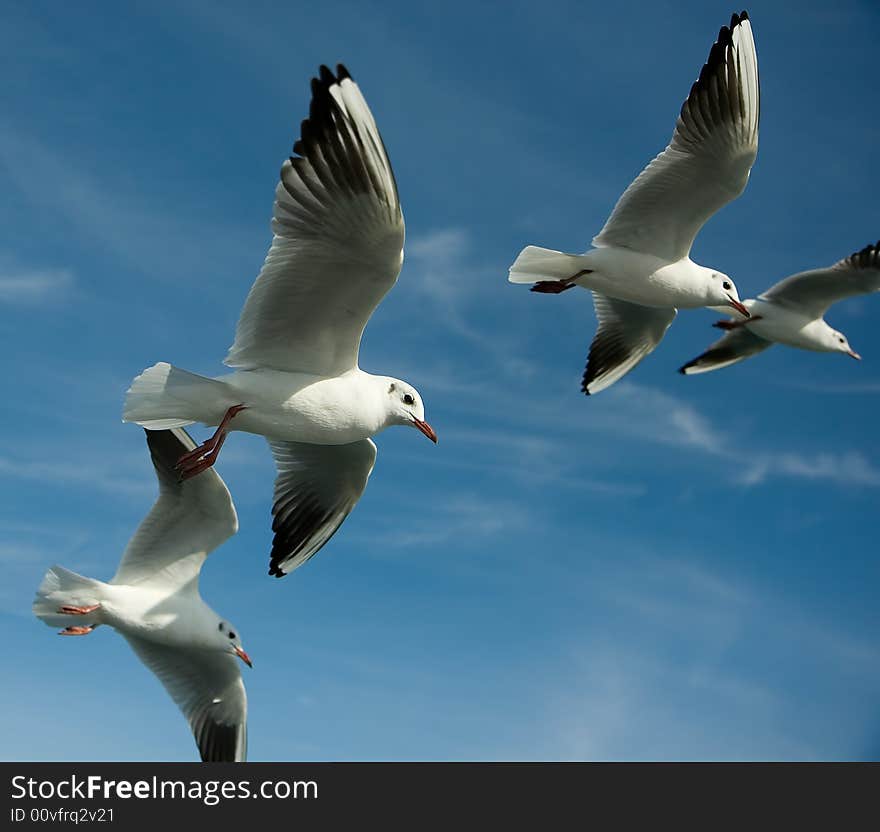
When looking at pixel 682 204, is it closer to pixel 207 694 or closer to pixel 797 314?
pixel 797 314

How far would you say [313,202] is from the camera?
5992 millimetres

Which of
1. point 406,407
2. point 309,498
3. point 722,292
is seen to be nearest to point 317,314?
point 406,407

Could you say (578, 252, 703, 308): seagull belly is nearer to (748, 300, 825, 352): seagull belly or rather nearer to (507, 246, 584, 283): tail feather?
(507, 246, 584, 283): tail feather

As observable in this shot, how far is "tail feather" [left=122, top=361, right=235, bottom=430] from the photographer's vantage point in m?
6.48

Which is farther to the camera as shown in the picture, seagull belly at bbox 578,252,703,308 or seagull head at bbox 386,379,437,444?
seagull belly at bbox 578,252,703,308

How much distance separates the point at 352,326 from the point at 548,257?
2.61 m

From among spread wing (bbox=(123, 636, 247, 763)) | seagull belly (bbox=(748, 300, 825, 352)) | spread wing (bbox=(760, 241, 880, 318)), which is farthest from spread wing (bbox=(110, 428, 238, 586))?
spread wing (bbox=(760, 241, 880, 318))

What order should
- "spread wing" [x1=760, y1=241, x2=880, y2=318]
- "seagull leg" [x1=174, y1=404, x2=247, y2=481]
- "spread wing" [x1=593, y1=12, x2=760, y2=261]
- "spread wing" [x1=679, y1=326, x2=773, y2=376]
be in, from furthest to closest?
"spread wing" [x1=679, y1=326, x2=773, y2=376], "spread wing" [x1=760, y1=241, x2=880, y2=318], "spread wing" [x1=593, y1=12, x2=760, y2=261], "seagull leg" [x1=174, y1=404, x2=247, y2=481]

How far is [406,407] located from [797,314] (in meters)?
6.68

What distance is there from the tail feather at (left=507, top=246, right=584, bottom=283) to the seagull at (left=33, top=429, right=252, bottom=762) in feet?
9.41

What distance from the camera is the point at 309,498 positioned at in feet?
27.3

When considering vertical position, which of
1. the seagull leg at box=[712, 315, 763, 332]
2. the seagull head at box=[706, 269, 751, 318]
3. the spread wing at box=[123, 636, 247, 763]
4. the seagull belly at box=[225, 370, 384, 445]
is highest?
the seagull leg at box=[712, 315, 763, 332]
